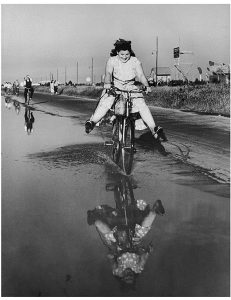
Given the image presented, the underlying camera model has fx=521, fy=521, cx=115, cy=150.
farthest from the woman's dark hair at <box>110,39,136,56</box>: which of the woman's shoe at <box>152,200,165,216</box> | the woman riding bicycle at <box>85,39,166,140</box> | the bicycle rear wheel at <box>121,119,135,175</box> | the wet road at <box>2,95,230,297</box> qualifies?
the woman's shoe at <box>152,200,165,216</box>

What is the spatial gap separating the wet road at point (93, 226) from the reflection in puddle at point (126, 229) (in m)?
0.07

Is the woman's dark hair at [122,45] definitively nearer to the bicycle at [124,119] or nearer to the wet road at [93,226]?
the bicycle at [124,119]

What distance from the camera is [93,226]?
545 cm

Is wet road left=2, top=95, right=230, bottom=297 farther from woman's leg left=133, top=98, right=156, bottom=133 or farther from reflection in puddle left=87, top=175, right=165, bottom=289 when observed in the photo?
woman's leg left=133, top=98, right=156, bottom=133

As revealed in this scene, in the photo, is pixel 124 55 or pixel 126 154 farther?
pixel 126 154

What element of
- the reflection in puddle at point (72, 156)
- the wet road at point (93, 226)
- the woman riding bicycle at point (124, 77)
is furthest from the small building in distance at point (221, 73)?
the woman riding bicycle at point (124, 77)

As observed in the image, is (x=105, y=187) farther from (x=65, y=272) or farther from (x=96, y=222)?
(x=65, y=272)

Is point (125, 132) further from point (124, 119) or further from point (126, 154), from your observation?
point (126, 154)

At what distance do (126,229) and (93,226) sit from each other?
1.21ft

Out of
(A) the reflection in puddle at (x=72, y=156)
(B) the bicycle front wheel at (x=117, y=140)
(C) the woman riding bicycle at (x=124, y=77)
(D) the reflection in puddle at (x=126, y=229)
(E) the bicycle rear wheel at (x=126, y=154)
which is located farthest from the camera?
(A) the reflection in puddle at (x=72, y=156)

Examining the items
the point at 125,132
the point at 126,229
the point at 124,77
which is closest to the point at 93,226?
the point at 126,229

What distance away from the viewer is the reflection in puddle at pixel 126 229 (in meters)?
4.34

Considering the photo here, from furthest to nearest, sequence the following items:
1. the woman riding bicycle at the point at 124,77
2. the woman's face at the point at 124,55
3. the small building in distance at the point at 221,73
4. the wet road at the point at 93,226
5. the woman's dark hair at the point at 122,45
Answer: the small building in distance at the point at 221,73
the woman riding bicycle at the point at 124,77
the woman's face at the point at 124,55
the woman's dark hair at the point at 122,45
the wet road at the point at 93,226

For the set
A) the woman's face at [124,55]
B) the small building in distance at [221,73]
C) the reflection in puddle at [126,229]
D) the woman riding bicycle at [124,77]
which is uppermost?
the small building in distance at [221,73]
